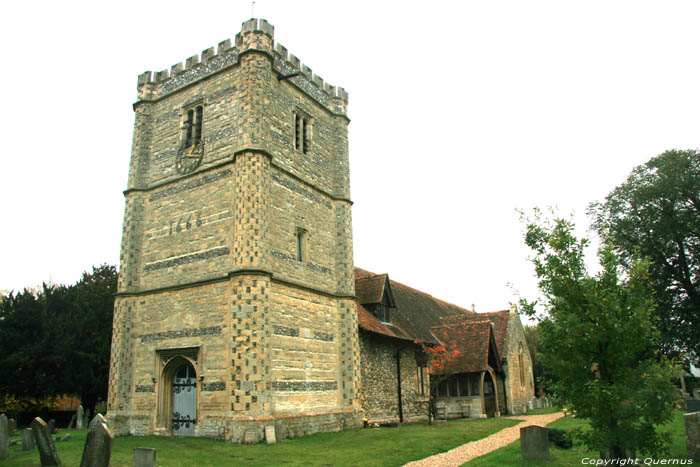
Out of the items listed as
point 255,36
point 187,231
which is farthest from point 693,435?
point 255,36

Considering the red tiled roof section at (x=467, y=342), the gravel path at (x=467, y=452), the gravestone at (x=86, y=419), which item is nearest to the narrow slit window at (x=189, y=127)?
the gravel path at (x=467, y=452)

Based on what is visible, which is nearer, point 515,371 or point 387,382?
point 387,382

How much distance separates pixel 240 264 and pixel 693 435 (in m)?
12.4

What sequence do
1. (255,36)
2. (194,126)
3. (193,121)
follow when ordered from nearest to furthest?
1. (255,36)
2. (194,126)
3. (193,121)

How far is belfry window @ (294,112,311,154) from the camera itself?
20.3 m

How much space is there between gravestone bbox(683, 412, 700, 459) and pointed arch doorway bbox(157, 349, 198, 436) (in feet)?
43.6

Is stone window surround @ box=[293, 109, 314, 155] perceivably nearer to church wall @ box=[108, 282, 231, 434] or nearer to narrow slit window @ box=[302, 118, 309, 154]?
narrow slit window @ box=[302, 118, 309, 154]

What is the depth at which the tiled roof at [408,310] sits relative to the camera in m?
24.1

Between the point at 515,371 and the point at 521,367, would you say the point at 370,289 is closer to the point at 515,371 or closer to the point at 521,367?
the point at 515,371

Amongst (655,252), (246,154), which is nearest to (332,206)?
(246,154)

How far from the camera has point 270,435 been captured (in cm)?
1445

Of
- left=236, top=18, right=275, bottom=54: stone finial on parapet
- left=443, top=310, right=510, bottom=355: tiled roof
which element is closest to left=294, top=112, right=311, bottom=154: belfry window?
left=236, top=18, right=275, bottom=54: stone finial on parapet

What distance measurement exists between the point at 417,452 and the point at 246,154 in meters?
10.7

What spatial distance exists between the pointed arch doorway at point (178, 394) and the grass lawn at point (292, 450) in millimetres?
744
